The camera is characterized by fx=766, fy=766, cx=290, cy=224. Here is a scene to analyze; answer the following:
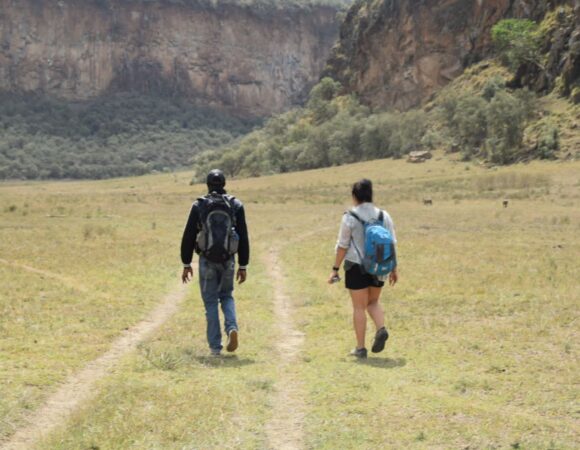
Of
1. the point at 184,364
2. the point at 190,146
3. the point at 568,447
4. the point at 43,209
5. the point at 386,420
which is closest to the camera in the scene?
the point at 568,447

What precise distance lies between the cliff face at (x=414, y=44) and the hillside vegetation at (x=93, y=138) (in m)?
61.4

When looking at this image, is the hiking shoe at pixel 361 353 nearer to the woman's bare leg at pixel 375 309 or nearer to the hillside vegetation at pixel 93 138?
the woman's bare leg at pixel 375 309

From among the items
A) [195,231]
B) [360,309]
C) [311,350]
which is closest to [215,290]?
[195,231]

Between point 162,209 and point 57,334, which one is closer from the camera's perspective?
point 57,334

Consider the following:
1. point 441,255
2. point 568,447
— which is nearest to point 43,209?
point 441,255

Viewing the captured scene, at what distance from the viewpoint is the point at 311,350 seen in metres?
10.5

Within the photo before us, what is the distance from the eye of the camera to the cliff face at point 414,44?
313 ft

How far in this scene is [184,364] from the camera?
928 centimetres

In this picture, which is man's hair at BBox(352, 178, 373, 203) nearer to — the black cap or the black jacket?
the black jacket

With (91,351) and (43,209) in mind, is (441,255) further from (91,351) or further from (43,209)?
(43,209)

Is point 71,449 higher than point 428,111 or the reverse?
the reverse

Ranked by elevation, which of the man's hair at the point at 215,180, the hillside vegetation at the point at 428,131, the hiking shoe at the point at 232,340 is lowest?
the hiking shoe at the point at 232,340

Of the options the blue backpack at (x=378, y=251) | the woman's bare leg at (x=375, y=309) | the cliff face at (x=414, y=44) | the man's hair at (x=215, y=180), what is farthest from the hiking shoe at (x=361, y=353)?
the cliff face at (x=414, y=44)

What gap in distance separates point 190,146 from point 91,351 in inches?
7059
